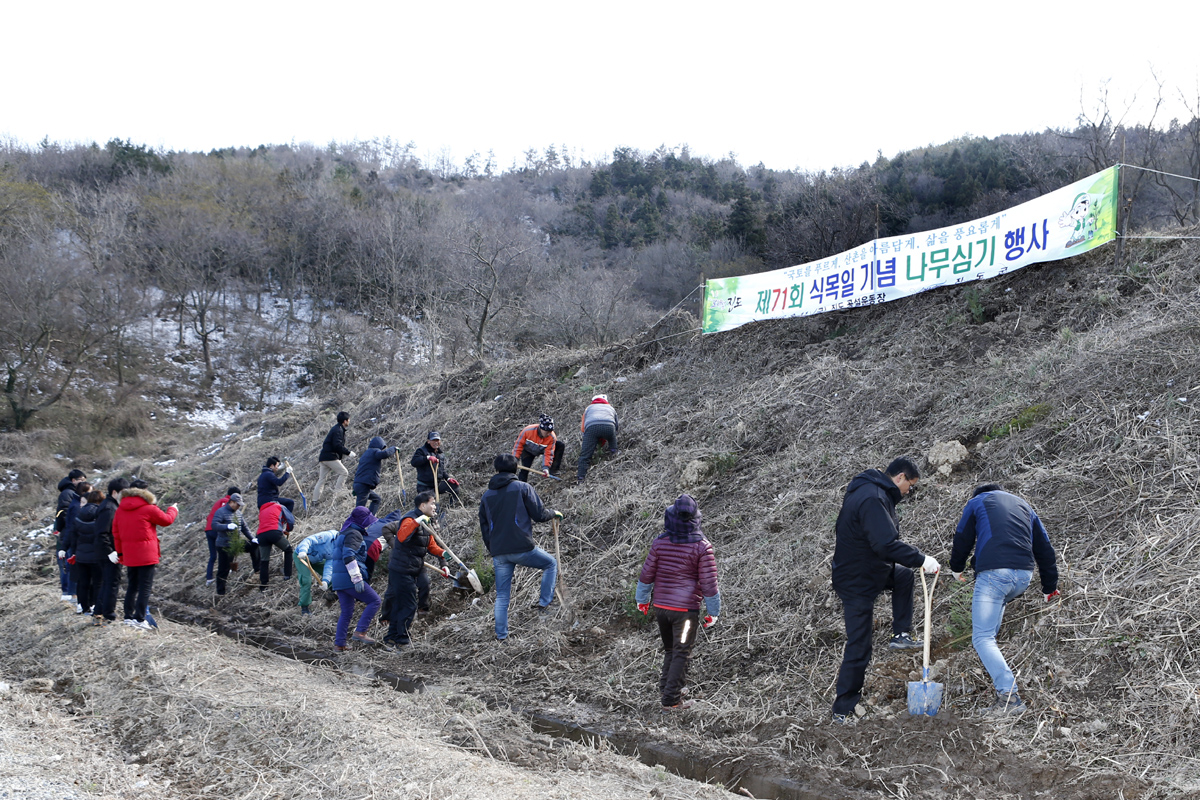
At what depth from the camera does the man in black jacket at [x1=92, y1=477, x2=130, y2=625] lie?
27.2ft

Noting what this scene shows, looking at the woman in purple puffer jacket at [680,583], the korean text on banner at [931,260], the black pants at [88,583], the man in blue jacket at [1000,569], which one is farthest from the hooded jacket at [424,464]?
the man in blue jacket at [1000,569]

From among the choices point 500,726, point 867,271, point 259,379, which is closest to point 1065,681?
point 500,726

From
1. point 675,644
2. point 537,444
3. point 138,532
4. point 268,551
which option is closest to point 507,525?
point 675,644

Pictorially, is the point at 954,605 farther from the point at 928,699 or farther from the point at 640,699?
the point at 640,699

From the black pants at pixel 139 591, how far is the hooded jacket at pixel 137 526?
0.45ft

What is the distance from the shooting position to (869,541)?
4.86m

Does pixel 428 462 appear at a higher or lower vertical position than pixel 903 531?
lower

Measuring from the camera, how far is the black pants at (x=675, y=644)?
565 centimetres

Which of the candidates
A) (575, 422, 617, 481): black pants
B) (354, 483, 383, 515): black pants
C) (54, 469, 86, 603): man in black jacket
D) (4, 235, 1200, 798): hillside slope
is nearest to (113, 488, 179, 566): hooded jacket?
(4, 235, 1200, 798): hillside slope

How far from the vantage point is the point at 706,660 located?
20.9ft

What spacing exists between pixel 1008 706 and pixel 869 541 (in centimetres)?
126

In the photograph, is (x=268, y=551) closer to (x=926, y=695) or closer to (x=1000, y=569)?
(x=926, y=695)

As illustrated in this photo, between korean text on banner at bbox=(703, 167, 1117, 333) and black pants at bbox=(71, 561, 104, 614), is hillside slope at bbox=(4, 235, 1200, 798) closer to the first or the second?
korean text on banner at bbox=(703, 167, 1117, 333)

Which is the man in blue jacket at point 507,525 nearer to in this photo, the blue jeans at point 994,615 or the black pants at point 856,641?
the black pants at point 856,641
